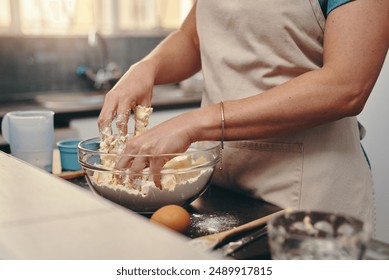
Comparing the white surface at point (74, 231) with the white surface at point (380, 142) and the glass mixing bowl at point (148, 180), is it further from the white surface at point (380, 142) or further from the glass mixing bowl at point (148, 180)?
the white surface at point (380, 142)

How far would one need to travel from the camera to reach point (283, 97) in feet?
3.64

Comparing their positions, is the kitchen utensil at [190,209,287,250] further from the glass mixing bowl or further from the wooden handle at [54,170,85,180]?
the wooden handle at [54,170,85,180]

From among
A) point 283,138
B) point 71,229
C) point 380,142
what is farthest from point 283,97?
point 380,142

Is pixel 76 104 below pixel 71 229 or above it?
below

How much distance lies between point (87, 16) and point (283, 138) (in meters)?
2.52

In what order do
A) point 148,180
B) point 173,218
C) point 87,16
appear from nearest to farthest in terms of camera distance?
point 173,218 → point 148,180 → point 87,16

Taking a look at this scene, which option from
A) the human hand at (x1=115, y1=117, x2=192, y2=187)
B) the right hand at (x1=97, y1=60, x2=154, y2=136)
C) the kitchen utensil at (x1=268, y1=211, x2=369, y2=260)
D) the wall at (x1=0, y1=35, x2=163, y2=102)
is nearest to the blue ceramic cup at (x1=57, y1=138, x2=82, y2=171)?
the right hand at (x1=97, y1=60, x2=154, y2=136)

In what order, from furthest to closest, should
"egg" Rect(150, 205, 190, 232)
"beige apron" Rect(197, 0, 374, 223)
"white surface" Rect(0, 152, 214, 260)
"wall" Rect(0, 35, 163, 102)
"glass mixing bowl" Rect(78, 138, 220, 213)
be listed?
1. "wall" Rect(0, 35, 163, 102)
2. "beige apron" Rect(197, 0, 374, 223)
3. "glass mixing bowl" Rect(78, 138, 220, 213)
4. "egg" Rect(150, 205, 190, 232)
5. "white surface" Rect(0, 152, 214, 260)

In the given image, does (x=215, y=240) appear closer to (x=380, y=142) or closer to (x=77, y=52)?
(x=380, y=142)

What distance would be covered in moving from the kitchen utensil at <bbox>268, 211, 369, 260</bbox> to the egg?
1.15ft

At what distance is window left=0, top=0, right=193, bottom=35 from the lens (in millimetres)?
3215

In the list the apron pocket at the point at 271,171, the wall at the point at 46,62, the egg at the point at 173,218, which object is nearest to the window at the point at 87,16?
the wall at the point at 46,62
